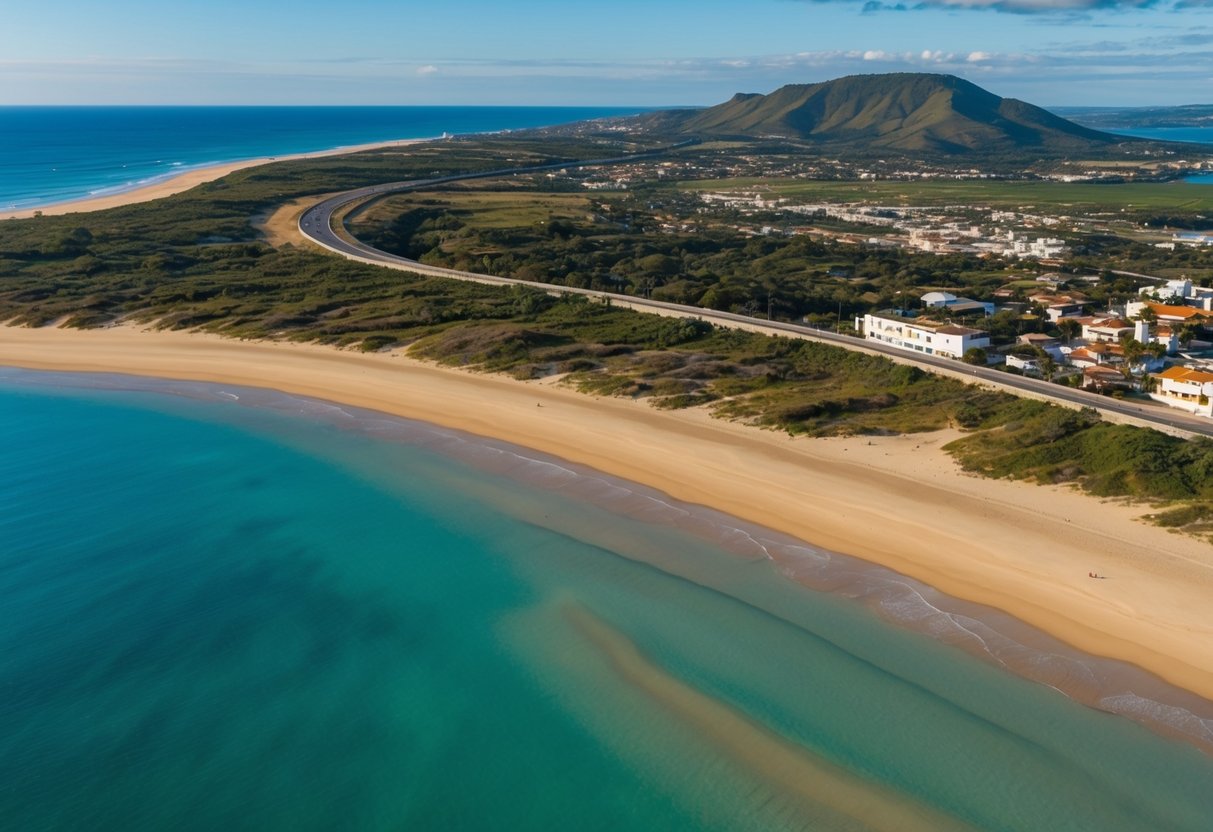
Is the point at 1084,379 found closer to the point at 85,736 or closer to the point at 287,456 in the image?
the point at 287,456

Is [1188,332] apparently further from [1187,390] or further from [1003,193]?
[1003,193]

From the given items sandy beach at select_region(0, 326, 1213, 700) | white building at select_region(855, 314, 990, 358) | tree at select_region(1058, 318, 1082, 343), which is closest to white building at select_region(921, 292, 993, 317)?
tree at select_region(1058, 318, 1082, 343)

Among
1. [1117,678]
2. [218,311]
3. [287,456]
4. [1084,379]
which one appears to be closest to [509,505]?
[287,456]

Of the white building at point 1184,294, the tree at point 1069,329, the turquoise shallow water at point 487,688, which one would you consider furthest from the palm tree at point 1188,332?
the turquoise shallow water at point 487,688

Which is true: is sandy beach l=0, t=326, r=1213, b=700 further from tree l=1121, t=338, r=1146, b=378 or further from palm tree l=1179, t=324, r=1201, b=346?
palm tree l=1179, t=324, r=1201, b=346

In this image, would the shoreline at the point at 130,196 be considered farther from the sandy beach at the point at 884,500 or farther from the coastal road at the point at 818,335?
the sandy beach at the point at 884,500

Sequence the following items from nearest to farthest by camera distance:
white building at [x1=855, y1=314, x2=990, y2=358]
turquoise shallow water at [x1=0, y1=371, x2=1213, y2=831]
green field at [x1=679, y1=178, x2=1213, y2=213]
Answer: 1. turquoise shallow water at [x1=0, y1=371, x2=1213, y2=831]
2. white building at [x1=855, y1=314, x2=990, y2=358]
3. green field at [x1=679, y1=178, x2=1213, y2=213]
